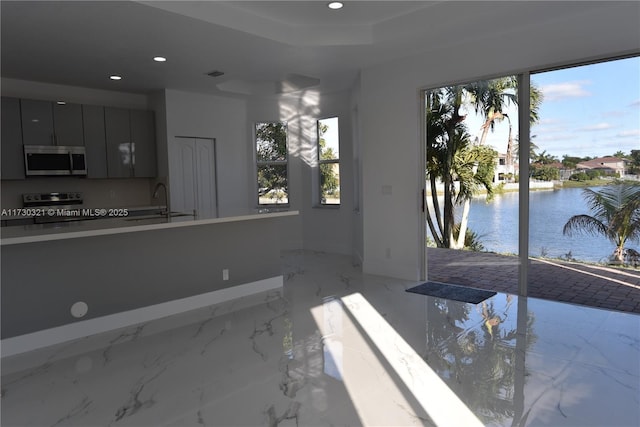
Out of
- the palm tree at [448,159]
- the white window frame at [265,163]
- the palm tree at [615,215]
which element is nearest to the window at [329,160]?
the white window frame at [265,163]

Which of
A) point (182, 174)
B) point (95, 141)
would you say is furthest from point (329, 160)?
point (95, 141)

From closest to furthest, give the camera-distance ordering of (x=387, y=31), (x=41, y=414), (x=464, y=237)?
1. (x=41, y=414)
2. (x=387, y=31)
3. (x=464, y=237)

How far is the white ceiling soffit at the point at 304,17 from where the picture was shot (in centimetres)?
361

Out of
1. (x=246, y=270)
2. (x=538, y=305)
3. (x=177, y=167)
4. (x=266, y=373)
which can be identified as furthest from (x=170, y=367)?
(x=177, y=167)

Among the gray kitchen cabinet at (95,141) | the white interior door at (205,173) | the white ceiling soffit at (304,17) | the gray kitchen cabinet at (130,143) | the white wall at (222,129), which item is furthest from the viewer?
the white interior door at (205,173)

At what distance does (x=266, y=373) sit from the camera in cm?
272

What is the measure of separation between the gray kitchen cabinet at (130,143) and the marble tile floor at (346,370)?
10.0 feet

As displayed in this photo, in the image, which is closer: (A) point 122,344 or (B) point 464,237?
(A) point 122,344

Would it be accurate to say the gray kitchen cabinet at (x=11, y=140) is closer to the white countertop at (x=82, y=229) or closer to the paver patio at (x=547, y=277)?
the white countertop at (x=82, y=229)

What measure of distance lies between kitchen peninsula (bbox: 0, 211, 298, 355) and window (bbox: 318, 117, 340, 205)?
2.50m

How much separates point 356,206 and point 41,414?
4872 millimetres

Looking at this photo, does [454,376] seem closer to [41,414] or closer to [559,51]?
[41,414]

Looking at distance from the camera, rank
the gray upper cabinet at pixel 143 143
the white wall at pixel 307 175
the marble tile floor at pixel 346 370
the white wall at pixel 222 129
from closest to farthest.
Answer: the marble tile floor at pixel 346 370, the gray upper cabinet at pixel 143 143, the white wall at pixel 222 129, the white wall at pixel 307 175

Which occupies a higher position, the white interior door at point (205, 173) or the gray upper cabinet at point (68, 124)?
the gray upper cabinet at point (68, 124)
